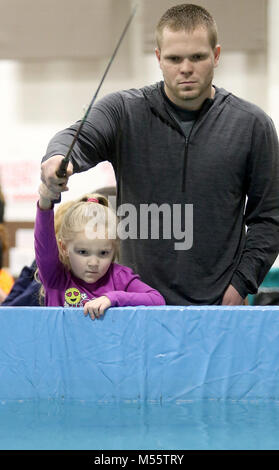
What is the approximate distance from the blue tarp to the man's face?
21.4 inches

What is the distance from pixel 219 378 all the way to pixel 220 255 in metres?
0.41

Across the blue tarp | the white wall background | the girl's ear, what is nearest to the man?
the girl's ear

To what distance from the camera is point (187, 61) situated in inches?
64.6

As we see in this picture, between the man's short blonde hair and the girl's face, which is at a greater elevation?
the man's short blonde hair

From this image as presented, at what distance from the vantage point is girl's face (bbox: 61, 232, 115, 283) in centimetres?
169

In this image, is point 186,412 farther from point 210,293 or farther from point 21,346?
point 210,293

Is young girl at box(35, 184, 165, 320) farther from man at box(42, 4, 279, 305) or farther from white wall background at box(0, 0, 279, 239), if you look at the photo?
white wall background at box(0, 0, 279, 239)

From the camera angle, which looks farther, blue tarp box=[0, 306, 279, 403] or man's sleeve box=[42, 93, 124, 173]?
man's sleeve box=[42, 93, 124, 173]

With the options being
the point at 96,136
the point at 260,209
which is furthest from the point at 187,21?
the point at 260,209

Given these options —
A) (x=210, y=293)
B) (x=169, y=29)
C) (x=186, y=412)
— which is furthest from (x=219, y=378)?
(x=169, y=29)

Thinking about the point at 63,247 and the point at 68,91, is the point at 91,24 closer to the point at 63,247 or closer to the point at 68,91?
the point at 68,91

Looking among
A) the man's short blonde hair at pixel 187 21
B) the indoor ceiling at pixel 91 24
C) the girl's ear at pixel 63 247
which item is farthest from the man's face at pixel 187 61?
the indoor ceiling at pixel 91 24

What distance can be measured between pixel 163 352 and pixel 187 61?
0.65 m

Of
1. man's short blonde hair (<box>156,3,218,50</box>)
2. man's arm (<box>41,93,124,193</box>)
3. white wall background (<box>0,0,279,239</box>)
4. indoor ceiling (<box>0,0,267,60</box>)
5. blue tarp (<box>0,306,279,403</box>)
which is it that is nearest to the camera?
blue tarp (<box>0,306,279,403</box>)
